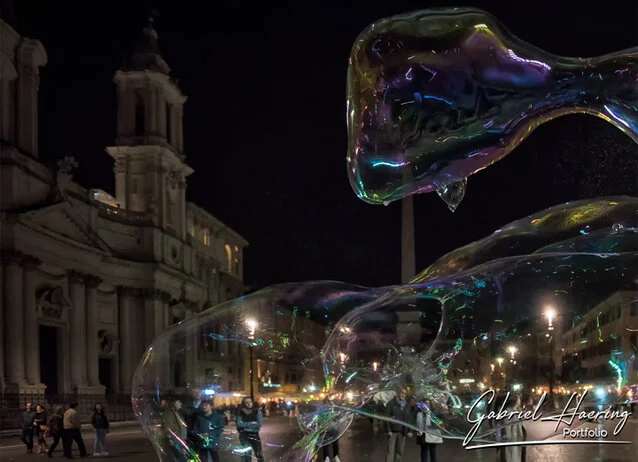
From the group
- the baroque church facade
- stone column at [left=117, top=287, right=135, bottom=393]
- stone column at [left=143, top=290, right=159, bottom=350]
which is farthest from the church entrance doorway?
stone column at [left=143, top=290, right=159, bottom=350]

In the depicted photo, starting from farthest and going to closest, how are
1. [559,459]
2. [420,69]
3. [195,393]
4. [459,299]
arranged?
[559,459] → [195,393] → [459,299] → [420,69]

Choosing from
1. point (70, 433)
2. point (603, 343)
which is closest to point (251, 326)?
point (603, 343)

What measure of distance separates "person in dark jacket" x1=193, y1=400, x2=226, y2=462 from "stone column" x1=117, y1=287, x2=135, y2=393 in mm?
45380

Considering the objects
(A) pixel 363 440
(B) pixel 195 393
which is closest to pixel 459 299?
(B) pixel 195 393

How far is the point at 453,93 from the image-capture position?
444cm

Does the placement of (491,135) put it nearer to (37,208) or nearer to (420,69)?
(420,69)

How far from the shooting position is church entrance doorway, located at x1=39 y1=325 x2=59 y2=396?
1684 inches

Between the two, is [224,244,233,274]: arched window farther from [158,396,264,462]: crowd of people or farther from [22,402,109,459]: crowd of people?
[158,396,264,462]: crowd of people

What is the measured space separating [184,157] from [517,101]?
5726 cm

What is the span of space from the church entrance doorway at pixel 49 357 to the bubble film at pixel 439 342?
1514 inches

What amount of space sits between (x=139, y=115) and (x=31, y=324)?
23.7 meters

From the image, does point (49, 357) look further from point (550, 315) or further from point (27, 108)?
point (550, 315)

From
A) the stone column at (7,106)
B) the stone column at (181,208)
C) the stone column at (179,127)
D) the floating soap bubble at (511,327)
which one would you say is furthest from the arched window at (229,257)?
the floating soap bubble at (511,327)

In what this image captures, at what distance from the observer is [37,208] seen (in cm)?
3909
